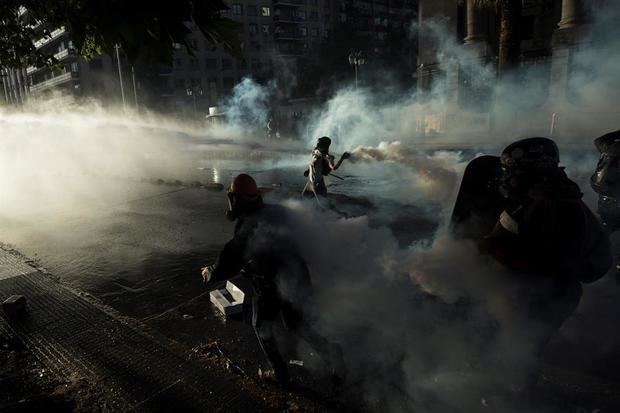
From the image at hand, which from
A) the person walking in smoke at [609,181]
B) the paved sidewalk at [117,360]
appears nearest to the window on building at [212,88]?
the paved sidewalk at [117,360]

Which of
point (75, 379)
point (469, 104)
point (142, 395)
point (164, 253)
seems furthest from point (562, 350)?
point (469, 104)

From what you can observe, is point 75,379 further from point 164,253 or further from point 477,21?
point 477,21

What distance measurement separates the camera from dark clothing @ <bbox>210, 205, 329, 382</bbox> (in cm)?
283

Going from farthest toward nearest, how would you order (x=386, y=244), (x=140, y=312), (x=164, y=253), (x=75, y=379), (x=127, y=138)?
(x=127, y=138) → (x=164, y=253) → (x=140, y=312) → (x=386, y=244) → (x=75, y=379)

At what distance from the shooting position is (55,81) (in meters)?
60.3

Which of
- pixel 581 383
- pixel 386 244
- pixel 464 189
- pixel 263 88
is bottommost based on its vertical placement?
pixel 581 383

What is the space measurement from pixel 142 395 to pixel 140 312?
5.04 feet

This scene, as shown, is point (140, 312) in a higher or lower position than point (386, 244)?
lower

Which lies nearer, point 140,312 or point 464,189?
point 464,189

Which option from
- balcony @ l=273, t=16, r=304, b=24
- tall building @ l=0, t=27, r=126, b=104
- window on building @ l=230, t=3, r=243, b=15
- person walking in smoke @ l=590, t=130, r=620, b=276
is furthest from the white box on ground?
balcony @ l=273, t=16, r=304, b=24

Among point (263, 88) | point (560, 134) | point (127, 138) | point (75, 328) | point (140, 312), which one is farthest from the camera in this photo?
point (263, 88)

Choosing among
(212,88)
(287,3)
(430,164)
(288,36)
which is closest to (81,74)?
(212,88)

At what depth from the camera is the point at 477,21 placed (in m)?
22.9

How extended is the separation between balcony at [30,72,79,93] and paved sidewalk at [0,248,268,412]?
61.7 metres
